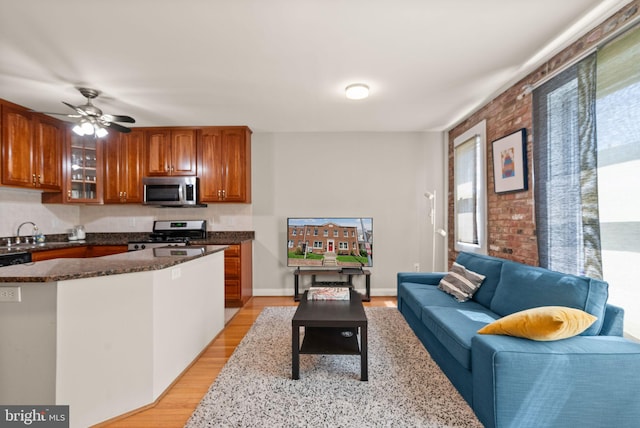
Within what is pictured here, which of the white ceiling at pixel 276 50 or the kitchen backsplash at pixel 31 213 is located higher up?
the white ceiling at pixel 276 50

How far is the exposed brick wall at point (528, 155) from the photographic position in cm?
228

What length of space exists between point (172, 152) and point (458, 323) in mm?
4161

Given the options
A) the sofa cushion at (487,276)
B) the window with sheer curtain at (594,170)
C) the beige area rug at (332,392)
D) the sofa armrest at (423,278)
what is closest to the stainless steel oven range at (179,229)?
the beige area rug at (332,392)

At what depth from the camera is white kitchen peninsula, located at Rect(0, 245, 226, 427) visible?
1593 mm

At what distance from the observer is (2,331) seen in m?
1.59

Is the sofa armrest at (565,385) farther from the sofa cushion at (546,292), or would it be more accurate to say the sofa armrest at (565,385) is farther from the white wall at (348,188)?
the white wall at (348,188)

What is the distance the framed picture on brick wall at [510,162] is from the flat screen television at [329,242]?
5.72ft

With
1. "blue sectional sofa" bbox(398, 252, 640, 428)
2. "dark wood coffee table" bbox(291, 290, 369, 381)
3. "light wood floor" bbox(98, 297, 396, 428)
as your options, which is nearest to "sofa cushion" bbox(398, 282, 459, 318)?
A: "dark wood coffee table" bbox(291, 290, 369, 381)

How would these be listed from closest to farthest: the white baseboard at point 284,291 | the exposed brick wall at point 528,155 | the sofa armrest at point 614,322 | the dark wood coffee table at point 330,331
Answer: the sofa armrest at point 614,322
the dark wood coffee table at point 330,331
the exposed brick wall at point 528,155
the white baseboard at point 284,291

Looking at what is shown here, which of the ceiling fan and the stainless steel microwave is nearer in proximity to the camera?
the ceiling fan

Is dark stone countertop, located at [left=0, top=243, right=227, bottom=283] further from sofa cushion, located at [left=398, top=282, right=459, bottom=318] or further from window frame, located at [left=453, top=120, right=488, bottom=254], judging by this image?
window frame, located at [left=453, top=120, right=488, bottom=254]

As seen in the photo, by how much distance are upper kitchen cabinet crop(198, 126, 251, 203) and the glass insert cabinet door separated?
1476 mm

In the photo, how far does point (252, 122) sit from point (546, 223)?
3579 millimetres

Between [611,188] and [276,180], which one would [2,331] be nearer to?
[276,180]
